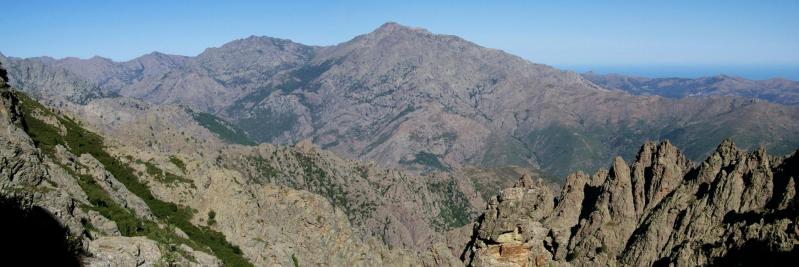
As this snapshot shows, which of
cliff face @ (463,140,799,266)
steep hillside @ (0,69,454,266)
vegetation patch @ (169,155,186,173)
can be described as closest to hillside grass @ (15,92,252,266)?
steep hillside @ (0,69,454,266)

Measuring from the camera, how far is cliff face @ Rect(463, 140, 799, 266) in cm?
10969

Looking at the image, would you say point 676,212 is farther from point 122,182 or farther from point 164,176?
point 122,182

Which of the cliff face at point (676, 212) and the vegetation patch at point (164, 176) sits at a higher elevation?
the vegetation patch at point (164, 176)

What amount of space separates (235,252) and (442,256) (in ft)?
128

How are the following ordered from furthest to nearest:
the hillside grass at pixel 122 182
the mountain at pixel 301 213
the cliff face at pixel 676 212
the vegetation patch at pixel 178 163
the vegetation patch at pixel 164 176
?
1. the cliff face at pixel 676 212
2. the vegetation patch at pixel 178 163
3. the vegetation patch at pixel 164 176
4. the hillside grass at pixel 122 182
5. the mountain at pixel 301 213

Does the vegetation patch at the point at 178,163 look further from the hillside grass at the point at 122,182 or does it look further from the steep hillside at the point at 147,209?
the hillside grass at the point at 122,182

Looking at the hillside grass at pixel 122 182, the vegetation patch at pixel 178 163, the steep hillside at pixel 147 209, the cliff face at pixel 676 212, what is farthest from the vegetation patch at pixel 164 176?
the cliff face at pixel 676 212

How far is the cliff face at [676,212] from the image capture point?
360 feet

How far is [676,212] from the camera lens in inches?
5650

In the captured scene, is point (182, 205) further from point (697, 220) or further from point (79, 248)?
point (697, 220)

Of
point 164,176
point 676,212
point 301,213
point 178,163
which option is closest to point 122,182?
point 164,176

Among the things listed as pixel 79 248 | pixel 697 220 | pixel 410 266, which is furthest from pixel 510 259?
pixel 697 220

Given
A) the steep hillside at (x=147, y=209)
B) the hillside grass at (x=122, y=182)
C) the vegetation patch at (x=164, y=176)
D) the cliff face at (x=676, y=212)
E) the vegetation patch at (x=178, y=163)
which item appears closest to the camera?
the steep hillside at (x=147, y=209)

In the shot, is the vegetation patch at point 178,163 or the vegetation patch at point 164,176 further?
the vegetation patch at point 178,163
